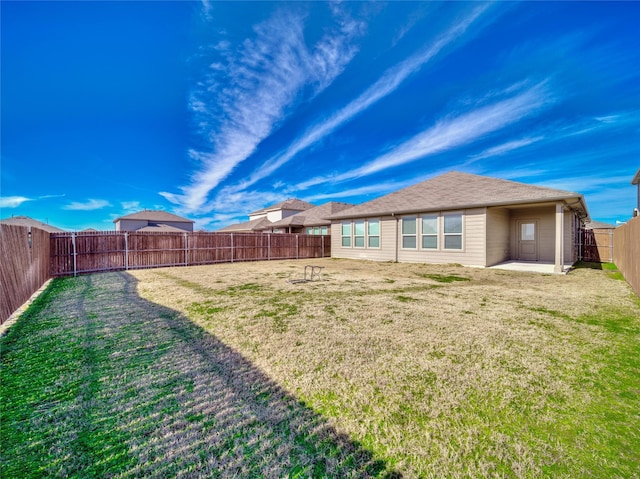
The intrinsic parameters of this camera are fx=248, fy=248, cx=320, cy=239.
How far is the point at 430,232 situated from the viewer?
13.0m

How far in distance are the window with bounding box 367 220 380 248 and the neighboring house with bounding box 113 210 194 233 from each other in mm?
28076

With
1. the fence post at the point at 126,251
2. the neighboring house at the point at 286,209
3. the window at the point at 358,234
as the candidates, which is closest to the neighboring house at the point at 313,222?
the window at the point at 358,234

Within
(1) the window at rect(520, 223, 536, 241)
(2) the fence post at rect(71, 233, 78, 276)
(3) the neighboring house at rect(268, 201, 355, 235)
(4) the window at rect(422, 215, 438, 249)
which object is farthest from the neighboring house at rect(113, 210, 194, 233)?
(1) the window at rect(520, 223, 536, 241)

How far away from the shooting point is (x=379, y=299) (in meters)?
5.93

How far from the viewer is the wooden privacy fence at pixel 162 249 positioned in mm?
10695

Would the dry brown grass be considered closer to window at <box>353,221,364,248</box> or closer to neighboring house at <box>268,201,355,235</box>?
window at <box>353,221,364,248</box>

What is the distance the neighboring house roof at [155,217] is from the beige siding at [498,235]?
131 ft

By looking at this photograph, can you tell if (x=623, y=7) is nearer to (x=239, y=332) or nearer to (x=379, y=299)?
(x=379, y=299)

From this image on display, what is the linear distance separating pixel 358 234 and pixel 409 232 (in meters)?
3.73

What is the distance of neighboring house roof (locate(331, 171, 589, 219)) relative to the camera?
10.4m

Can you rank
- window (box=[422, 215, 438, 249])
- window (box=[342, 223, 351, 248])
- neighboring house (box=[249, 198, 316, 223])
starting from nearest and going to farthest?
window (box=[422, 215, 438, 249]) → window (box=[342, 223, 351, 248]) → neighboring house (box=[249, 198, 316, 223])

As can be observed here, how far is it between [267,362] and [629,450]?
9.85 feet

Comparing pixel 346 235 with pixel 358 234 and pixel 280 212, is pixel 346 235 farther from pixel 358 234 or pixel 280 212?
pixel 280 212

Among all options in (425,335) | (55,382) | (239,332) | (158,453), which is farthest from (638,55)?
(55,382)
